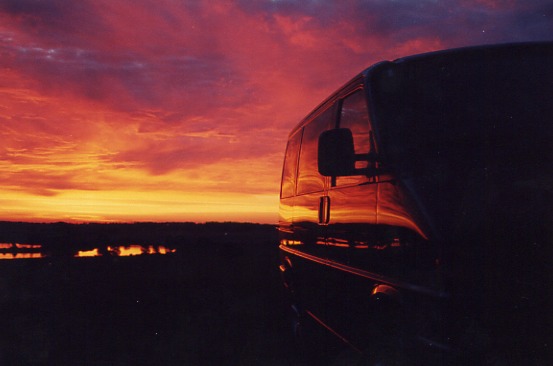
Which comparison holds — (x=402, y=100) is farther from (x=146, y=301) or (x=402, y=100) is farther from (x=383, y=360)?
(x=146, y=301)

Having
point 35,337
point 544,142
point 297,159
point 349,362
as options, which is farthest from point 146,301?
point 544,142

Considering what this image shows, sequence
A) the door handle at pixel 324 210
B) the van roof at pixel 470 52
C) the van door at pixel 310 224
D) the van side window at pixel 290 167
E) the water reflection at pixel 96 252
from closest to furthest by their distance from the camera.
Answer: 1. the van roof at pixel 470 52
2. the door handle at pixel 324 210
3. the van door at pixel 310 224
4. the van side window at pixel 290 167
5. the water reflection at pixel 96 252

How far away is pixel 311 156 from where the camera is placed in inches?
252

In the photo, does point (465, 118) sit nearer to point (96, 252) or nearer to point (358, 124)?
point (358, 124)

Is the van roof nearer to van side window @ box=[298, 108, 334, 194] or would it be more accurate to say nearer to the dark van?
the dark van

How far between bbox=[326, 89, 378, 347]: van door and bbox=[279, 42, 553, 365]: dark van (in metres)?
0.01

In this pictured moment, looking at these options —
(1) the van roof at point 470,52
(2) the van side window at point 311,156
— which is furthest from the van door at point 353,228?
(2) the van side window at point 311,156

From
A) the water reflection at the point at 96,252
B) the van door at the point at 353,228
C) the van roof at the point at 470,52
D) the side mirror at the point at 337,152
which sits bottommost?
the water reflection at the point at 96,252

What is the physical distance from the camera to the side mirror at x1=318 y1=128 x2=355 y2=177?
3.84m

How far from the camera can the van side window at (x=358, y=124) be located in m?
4.15

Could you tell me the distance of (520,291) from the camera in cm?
274

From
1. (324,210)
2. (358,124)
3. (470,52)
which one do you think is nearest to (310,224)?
(324,210)

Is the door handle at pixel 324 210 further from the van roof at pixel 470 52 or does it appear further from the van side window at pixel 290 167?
the van side window at pixel 290 167

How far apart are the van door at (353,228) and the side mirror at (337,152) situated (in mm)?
75
